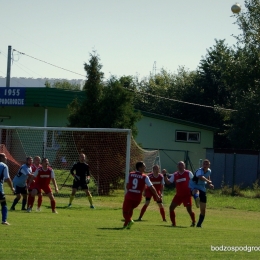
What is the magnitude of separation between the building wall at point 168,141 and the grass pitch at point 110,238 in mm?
18744

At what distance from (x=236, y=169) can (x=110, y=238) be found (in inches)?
908

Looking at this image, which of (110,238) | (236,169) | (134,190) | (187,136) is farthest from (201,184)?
(187,136)

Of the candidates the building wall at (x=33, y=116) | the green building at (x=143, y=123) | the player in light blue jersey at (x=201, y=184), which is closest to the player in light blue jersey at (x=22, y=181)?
the player in light blue jersey at (x=201, y=184)

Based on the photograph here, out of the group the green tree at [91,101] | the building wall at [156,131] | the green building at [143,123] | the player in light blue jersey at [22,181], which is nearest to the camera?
the player in light blue jersey at [22,181]

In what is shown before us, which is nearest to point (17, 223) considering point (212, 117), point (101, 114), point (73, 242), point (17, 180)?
point (73, 242)

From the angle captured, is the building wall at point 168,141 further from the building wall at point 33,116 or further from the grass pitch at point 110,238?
the grass pitch at point 110,238

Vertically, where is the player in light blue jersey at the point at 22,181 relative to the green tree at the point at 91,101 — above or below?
below

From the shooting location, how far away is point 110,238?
509 inches

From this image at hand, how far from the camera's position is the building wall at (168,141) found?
40.4 m

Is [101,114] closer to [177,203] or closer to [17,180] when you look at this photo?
[17,180]

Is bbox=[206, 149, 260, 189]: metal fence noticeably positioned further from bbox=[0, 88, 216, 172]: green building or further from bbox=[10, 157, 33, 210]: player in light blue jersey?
bbox=[10, 157, 33, 210]: player in light blue jersey

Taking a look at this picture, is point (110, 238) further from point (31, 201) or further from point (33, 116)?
point (33, 116)

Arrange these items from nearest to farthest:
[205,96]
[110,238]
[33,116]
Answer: [110,238], [33,116], [205,96]

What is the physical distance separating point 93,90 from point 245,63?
39.7ft
